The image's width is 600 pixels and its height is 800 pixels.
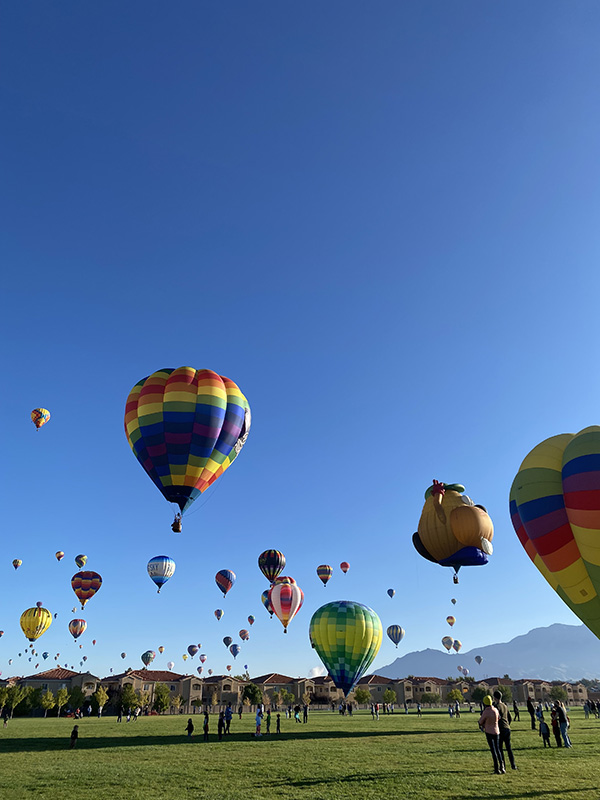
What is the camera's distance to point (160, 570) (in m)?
60.0

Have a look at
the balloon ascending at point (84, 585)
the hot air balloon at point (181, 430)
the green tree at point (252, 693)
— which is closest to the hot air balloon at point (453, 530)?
the hot air balloon at point (181, 430)

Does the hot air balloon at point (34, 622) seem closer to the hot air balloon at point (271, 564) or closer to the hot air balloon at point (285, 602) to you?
the hot air balloon at point (271, 564)

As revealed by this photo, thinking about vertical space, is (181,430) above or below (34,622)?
above

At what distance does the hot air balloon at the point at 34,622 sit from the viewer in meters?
69.1

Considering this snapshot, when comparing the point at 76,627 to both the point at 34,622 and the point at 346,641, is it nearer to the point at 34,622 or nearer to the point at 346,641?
the point at 34,622

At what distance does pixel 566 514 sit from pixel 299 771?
40.6ft

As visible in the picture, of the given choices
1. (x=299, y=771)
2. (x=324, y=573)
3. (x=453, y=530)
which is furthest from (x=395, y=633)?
(x=299, y=771)

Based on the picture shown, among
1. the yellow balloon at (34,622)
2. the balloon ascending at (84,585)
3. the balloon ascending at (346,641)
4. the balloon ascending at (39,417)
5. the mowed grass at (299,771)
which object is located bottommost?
the mowed grass at (299,771)

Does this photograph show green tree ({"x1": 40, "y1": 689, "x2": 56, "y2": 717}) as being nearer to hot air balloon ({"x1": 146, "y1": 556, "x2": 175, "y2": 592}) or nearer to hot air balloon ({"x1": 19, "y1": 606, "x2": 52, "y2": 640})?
hot air balloon ({"x1": 19, "y1": 606, "x2": 52, "y2": 640})

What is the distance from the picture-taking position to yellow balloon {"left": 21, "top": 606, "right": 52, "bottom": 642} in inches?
2719

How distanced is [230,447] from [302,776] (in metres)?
19.2

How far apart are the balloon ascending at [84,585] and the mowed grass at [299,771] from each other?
3850cm

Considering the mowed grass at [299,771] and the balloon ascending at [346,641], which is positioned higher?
the balloon ascending at [346,641]

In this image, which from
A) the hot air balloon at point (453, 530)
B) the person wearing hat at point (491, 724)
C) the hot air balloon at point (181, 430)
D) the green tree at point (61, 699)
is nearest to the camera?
the person wearing hat at point (491, 724)
